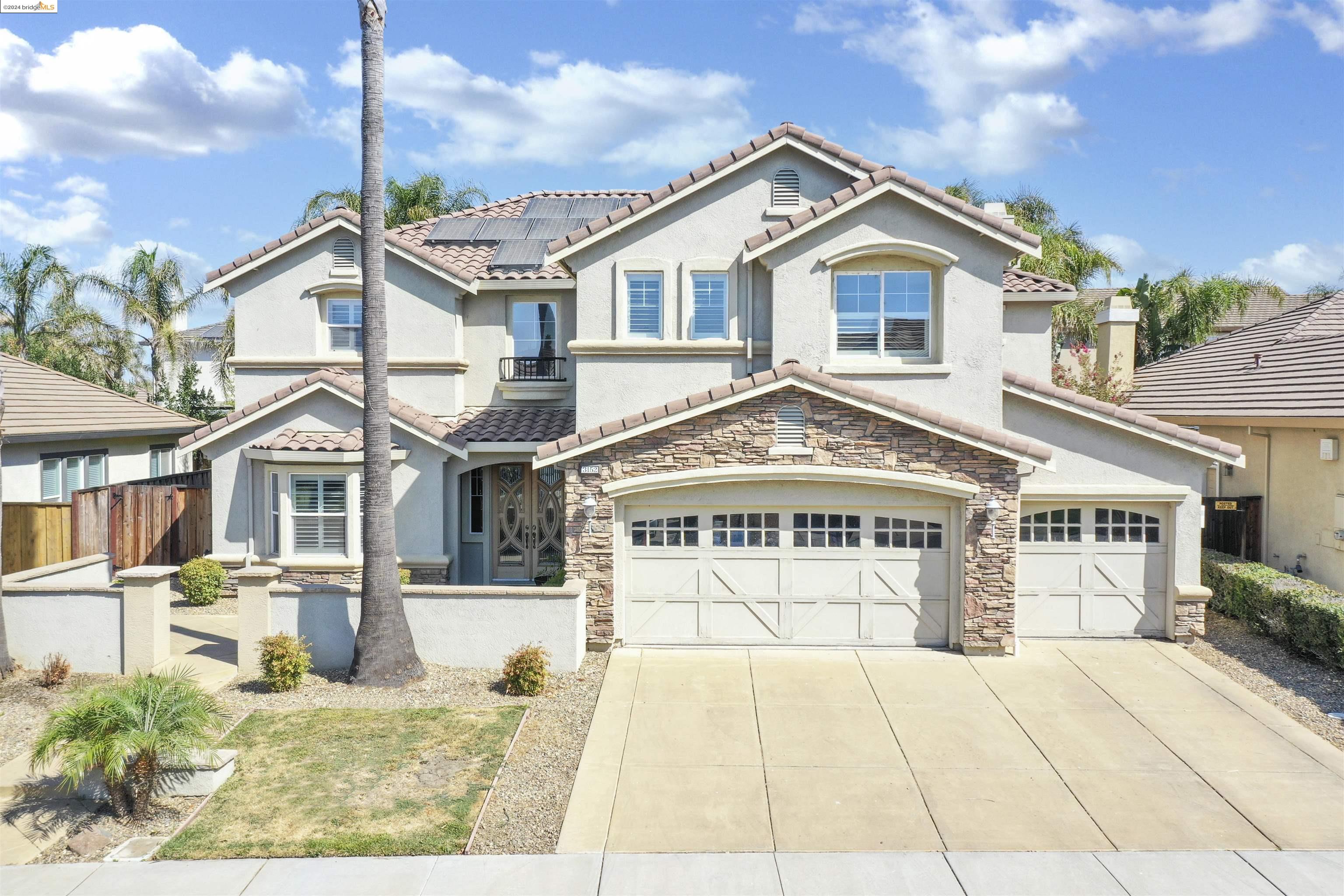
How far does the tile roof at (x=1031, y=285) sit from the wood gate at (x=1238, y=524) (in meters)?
4.83

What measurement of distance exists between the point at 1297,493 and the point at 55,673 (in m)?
19.3

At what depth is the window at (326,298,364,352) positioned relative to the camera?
58.1 ft

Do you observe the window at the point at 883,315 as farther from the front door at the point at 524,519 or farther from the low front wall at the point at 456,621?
the front door at the point at 524,519

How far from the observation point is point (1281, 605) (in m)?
13.2

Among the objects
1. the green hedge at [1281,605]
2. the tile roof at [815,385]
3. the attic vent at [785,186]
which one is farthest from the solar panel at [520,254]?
the green hedge at [1281,605]

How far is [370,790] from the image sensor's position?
28.4ft

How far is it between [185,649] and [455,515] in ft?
16.1

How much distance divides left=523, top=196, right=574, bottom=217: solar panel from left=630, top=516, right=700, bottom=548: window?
9.36 m

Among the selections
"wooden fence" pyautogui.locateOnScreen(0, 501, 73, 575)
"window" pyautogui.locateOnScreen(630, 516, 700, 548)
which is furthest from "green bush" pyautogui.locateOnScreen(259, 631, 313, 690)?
"wooden fence" pyautogui.locateOnScreen(0, 501, 73, 575)

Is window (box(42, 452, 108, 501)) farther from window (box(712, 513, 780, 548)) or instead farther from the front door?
window (box(712, 513, 780, 548))

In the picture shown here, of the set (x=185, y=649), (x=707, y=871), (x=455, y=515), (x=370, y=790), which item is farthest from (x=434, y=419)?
(x=707, y=871)

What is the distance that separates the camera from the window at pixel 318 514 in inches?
627

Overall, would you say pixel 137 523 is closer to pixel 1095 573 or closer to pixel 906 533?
pixel 906 533

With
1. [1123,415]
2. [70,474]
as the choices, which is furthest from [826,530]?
[70,474]
